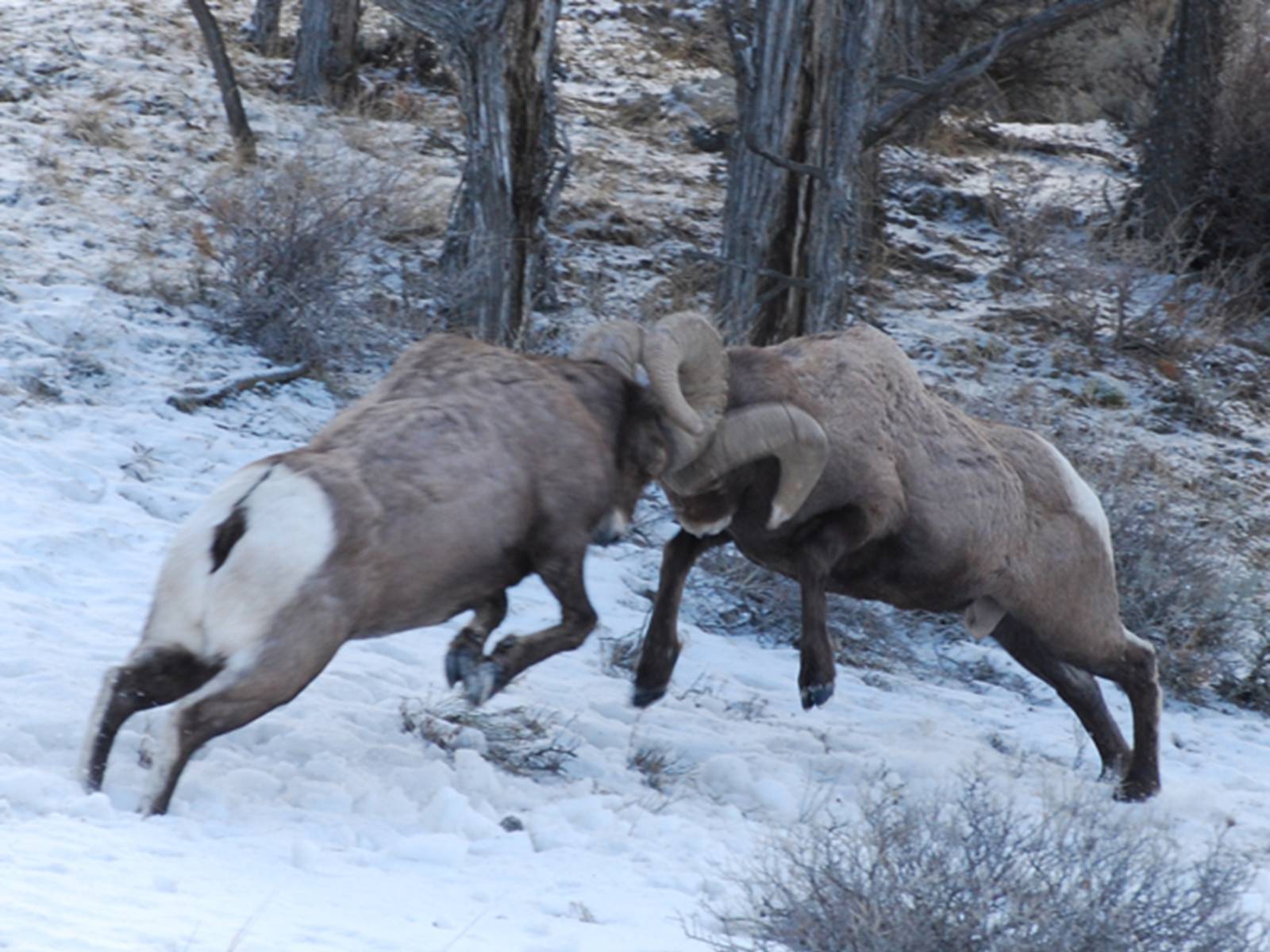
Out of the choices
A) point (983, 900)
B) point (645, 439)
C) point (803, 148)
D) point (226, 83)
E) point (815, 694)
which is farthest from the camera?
point (226, 83)

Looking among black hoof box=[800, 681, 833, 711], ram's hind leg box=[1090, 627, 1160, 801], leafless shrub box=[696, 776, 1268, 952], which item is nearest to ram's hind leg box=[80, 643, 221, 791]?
leafless shrub box=[696, 776, 1268, 952]

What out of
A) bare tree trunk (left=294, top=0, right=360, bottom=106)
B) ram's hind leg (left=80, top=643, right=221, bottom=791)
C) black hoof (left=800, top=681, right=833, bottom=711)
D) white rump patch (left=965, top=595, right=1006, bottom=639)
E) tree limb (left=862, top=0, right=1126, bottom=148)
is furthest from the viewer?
bare tree trunk (left=294, top=0, right=360, bottom=106)

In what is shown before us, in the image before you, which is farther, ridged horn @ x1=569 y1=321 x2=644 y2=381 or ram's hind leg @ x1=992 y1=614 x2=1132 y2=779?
ram's hind leg @ x1=992 y1=614 x2=1132 y2=779

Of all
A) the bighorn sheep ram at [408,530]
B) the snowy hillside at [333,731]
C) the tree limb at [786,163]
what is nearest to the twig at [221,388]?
the snowy hillside at [333,731]

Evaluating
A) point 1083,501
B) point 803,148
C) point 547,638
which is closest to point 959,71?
point 803,148

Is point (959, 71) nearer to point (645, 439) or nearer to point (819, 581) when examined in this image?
point (819, 581)

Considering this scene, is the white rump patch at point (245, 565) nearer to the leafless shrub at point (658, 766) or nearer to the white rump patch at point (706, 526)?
the leafless shrub at point (658, 766)

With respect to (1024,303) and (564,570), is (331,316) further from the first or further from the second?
(1024,303)

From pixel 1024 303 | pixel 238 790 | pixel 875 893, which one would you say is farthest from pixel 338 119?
pixel 875 893

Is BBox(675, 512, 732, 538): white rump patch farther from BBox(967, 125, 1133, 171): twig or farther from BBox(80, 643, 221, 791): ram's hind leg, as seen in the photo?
BBox(967, 125, 1133, 171): twig

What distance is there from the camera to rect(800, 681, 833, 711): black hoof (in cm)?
643

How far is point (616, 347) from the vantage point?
6.23 metres

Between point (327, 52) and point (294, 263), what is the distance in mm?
5092

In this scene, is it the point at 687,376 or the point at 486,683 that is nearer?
the point at 486,683
